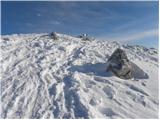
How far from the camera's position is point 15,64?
651 inches

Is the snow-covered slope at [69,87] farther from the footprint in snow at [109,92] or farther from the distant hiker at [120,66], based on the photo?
the distant hiker at [120,66]

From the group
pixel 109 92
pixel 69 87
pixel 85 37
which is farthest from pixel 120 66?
pixel 85 37

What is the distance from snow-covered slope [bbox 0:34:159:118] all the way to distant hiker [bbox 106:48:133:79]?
335 millimetres

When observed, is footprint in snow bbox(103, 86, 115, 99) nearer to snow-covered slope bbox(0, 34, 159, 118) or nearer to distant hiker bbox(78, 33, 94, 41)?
snow-covered slope bbox(0, 34, 159, 118)

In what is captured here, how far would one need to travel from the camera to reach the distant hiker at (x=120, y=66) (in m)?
14.6

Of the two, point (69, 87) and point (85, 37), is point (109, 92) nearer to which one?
point (69, 87)

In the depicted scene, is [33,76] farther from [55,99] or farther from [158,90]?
[158,90]

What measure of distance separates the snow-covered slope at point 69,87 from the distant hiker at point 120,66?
335 millimetres

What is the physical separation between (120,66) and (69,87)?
2875mm

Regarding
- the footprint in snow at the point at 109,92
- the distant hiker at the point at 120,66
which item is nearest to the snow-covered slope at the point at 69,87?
the footprint in snow at the point at 109,92

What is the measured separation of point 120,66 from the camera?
14688 mm

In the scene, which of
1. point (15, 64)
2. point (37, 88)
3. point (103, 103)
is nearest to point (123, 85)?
point (103, 103)

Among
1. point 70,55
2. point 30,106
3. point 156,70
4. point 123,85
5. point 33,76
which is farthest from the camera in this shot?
point 70,55

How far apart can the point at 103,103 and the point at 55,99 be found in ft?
6.50
